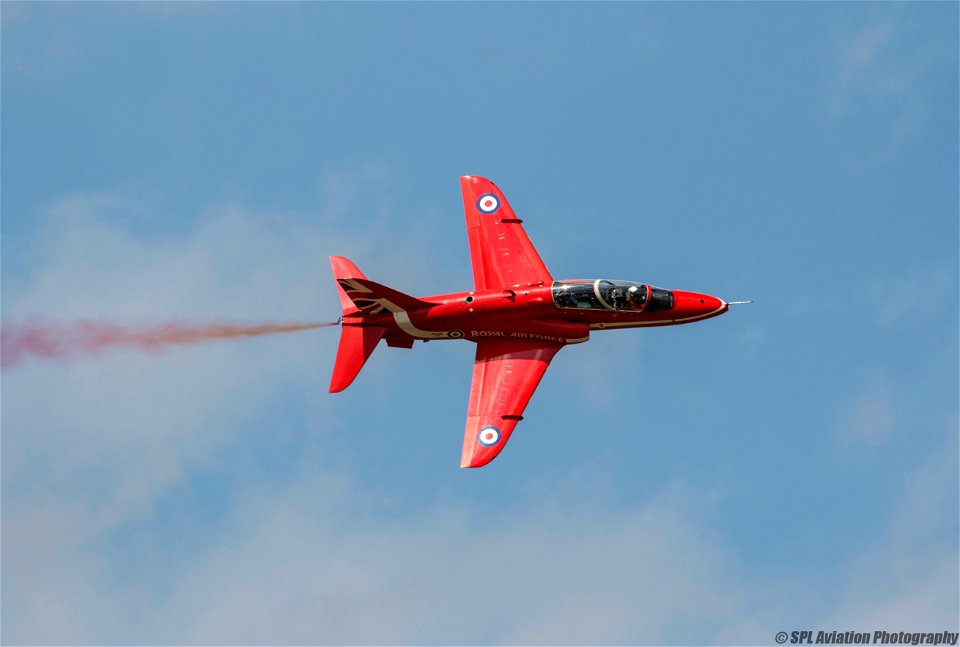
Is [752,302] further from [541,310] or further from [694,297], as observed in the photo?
[541,310]

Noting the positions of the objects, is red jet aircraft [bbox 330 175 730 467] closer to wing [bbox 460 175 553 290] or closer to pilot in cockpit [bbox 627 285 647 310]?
pilot in cockpit [bbox 627 285 647 310]

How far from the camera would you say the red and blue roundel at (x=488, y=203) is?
5791cm

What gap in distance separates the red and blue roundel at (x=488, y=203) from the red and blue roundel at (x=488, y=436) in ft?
31.7

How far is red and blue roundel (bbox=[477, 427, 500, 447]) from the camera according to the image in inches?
2059

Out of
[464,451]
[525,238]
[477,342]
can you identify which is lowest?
[464,451]

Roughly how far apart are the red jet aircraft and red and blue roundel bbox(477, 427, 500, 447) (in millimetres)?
1330

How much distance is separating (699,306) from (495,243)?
8219 millimetres

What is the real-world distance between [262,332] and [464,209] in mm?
9316

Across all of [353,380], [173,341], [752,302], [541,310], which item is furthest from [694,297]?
[173,341]

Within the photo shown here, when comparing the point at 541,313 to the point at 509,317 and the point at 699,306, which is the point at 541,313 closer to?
the point at 509,317

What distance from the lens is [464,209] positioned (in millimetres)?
58188

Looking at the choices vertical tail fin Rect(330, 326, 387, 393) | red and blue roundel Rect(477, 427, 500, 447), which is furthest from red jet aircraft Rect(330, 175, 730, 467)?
red and blue roundel Rect(477, 427, 500, 447)

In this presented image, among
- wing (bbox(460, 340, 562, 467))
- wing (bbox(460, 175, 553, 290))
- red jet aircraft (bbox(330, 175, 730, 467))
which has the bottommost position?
wing (bbox(460, 340, 562, 467))

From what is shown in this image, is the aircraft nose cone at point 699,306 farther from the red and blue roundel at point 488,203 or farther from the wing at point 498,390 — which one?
the red and blue roundel at point 488,203
